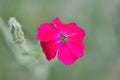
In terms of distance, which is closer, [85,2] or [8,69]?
[8,69]

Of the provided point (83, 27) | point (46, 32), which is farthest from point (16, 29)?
point (83, 27)

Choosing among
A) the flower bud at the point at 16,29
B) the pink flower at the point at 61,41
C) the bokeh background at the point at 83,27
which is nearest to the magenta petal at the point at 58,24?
the pink flower at the point at 61,41

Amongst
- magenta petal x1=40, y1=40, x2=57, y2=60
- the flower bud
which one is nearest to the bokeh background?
the flower bud

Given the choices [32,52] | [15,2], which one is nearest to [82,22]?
[15,2]

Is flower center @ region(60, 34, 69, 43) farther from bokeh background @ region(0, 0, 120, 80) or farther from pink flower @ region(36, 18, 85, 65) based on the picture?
bokeh background @ region(0, 0, 120, 80)

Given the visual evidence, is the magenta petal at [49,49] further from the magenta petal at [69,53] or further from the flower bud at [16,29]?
the flower bud at [16,29]

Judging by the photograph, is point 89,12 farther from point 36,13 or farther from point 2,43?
point 2,43
